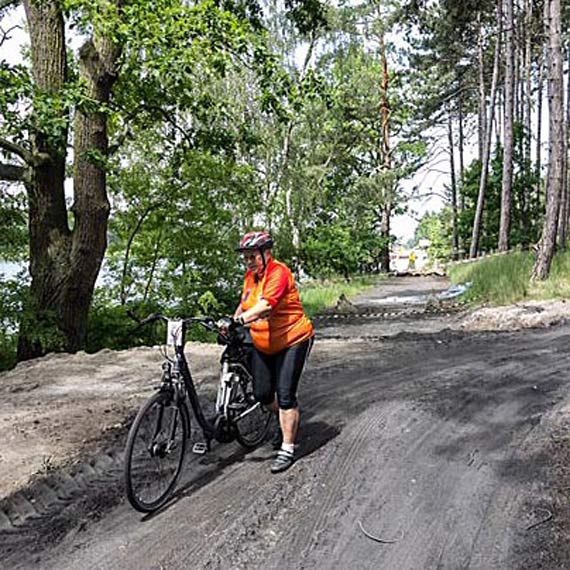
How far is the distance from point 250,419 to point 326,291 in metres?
16.8

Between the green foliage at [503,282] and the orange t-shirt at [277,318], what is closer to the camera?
the orange t-shirt at [277,318]

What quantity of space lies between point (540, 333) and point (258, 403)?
6.62 metres

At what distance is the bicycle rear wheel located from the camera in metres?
3.71

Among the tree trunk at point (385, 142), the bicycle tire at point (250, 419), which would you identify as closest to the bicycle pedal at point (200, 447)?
the bicycle tire at point (250, 419)

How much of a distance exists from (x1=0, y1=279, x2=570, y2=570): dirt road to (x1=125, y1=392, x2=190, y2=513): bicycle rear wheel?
15cm

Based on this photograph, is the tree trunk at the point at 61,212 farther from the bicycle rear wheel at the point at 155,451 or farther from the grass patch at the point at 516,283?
the grass patch at the point at 516,283

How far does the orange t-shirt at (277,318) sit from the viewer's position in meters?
A: 4.26

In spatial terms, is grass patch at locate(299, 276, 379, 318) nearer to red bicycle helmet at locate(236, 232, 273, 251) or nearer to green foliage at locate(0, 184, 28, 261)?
green foliage at locate(0, 184, 28, 261)

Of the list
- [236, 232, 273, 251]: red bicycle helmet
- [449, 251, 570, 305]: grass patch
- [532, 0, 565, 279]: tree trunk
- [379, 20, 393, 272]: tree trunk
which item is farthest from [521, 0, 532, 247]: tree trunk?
[236, 232, 273, 251]: red bicycle helmet

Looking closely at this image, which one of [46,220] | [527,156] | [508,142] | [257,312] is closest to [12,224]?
[46,220]

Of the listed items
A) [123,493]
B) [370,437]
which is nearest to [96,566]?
[123,493]

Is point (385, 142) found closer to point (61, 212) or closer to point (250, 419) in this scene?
point (61, 212)

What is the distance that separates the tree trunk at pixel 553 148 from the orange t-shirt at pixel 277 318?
10869 mm

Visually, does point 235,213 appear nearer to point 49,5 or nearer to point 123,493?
point 49,5
